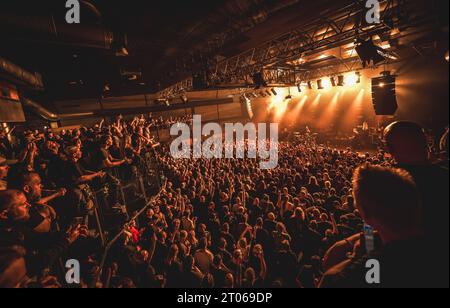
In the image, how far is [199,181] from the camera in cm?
720

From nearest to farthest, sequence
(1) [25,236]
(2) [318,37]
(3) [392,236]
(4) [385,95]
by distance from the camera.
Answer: (3) [392,236], (1) [25,236], (4) [385,95], (2) [318,37]

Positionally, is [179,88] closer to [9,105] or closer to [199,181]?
[199,181]

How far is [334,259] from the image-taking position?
4.94 feet

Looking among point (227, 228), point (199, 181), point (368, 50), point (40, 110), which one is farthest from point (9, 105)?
point (368, 50)

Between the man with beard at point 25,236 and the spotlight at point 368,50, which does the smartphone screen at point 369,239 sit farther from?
the spotlight at point 368,50

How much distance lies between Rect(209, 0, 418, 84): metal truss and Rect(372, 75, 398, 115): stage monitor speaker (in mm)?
1258

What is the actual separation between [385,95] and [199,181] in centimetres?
573

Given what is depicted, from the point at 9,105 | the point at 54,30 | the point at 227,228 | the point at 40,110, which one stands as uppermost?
the point at 54,30

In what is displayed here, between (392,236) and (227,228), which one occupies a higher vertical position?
(392,236)

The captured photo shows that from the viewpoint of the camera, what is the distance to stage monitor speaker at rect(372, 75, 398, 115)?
502 cm

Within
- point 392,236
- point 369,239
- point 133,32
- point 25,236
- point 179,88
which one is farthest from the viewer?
point 179,88
